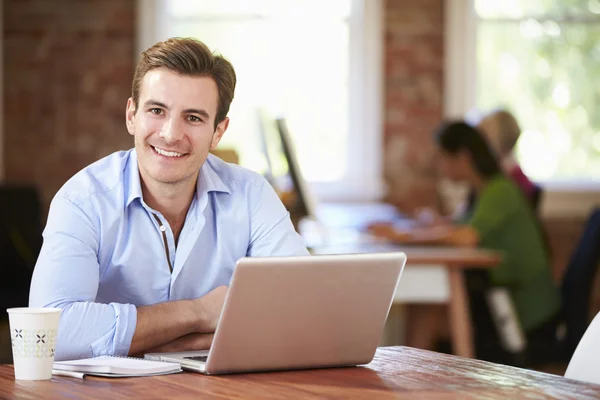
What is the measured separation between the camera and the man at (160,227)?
184 centimetres

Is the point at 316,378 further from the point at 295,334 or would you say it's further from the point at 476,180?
the point at 476,180

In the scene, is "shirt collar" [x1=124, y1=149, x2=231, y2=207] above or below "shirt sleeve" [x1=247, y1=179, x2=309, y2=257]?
above

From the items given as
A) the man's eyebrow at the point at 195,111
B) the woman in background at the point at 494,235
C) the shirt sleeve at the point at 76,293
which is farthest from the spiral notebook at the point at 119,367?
the woman in background at the point at 494,235

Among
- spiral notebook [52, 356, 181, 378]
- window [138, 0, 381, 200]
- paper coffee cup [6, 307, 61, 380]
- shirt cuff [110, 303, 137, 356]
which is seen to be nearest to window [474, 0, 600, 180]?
window [138, 0, 381, 200]

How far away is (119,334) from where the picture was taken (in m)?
1.81

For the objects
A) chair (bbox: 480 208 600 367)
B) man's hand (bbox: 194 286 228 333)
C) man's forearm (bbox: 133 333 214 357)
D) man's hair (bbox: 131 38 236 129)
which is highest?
man's hair (bbox: 131 38 236 129)

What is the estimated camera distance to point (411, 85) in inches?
252

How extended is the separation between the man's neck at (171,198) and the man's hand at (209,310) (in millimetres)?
202

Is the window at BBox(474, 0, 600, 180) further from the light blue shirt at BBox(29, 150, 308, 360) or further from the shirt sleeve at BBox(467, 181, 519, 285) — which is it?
the light blue shirt at BBox(29, 150, 308, 360)

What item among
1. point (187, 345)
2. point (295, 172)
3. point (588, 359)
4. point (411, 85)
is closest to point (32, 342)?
point (187, 345)

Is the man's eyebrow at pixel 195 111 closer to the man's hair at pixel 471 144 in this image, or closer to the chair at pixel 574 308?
the chair at pixel 574 308

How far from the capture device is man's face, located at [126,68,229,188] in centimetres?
198

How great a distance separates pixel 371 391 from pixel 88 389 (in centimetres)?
40

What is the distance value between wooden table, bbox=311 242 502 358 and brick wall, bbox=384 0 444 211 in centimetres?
221
